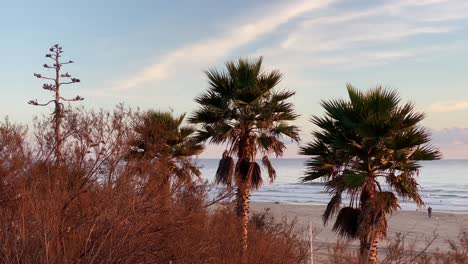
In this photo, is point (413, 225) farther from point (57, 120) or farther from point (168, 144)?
point (57, 120)

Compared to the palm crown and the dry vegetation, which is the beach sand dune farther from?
the dry vegetation

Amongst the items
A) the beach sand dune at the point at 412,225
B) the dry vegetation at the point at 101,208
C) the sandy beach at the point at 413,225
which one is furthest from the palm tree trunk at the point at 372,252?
the sandy beach at the point at 413,225

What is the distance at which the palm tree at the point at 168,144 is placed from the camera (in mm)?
13234

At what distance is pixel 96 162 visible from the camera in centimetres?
1033

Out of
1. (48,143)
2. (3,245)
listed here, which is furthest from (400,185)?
(3,245)

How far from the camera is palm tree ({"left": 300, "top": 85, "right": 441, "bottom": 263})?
40.0 ft

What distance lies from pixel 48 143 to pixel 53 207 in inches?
209

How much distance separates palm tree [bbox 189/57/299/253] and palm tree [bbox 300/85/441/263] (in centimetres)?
338

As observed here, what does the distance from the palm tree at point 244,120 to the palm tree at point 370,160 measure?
133 inches

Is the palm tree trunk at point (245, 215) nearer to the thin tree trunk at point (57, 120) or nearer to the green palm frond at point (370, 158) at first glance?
the green palm frond at point (370, 158)

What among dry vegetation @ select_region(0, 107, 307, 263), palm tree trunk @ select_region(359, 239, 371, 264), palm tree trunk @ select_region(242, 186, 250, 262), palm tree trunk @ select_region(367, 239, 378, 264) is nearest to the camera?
dry vegetation @ select_region(0, 107, 307, 263)

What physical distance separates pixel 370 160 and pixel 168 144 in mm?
8961

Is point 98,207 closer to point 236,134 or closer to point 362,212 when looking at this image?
point 362,212

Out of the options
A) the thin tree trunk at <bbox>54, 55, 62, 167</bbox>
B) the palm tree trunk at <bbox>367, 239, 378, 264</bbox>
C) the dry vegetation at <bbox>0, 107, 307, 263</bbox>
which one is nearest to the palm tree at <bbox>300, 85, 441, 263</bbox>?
the palm tree trunk at <bbox>367, 239, 378, 264</bbox>
